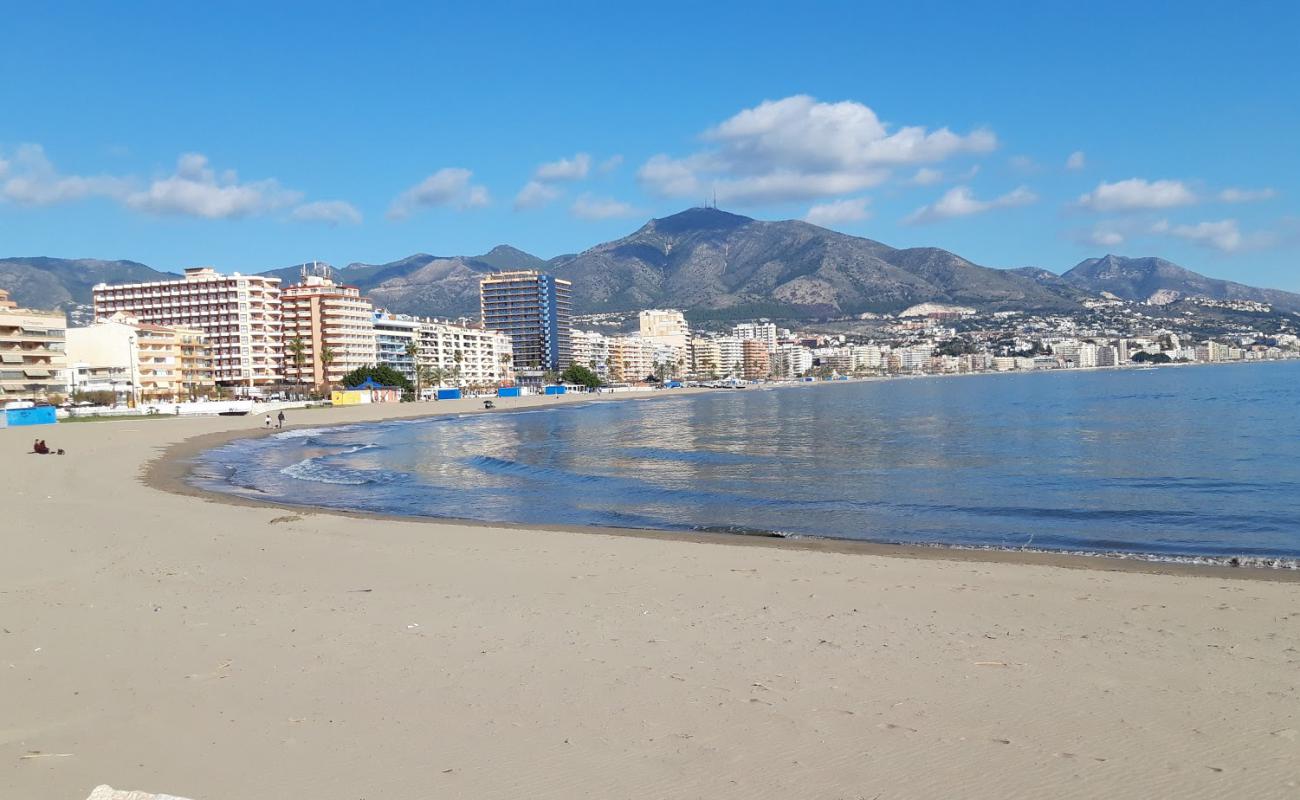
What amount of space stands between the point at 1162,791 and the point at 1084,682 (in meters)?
1.85

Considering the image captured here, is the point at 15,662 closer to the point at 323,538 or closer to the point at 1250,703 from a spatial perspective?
the point at 323,538

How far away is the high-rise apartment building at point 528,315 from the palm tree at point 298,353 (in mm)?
68756

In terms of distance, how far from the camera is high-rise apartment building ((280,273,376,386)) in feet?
397

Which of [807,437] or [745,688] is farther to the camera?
[807,437]

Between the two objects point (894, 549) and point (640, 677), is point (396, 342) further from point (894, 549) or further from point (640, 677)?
point (640, 677)

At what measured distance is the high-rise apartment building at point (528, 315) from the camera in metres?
186

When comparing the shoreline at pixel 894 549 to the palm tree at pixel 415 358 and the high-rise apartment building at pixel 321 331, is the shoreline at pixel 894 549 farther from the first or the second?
the palm tree at pixel 415 358

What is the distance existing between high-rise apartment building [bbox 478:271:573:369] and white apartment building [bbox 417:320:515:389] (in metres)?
4.82

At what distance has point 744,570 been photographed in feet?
37.4

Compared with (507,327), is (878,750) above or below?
below

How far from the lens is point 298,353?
11419cm

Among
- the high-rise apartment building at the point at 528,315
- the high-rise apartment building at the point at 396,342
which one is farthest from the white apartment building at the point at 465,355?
the high-rise apartment building at the point at 528,315

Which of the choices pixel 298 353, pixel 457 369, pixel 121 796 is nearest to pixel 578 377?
pixel 457 369

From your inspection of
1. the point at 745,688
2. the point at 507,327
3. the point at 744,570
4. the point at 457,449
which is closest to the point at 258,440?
the point at 457,449
